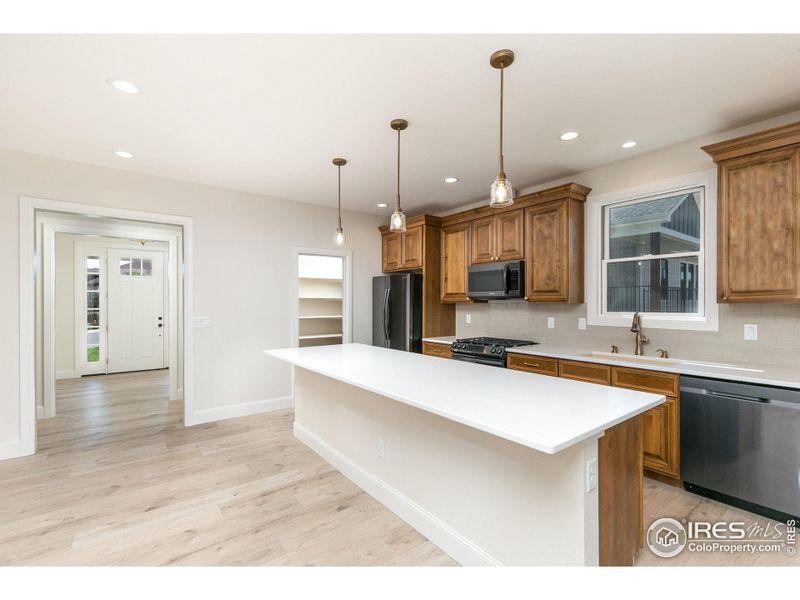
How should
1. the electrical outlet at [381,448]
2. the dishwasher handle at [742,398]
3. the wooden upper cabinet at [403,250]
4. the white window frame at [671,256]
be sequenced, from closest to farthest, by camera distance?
the dishwasher handle at [742,398] → the electrical outlet at [381,448] → the white window frame at [671,256] → the wooden upper cabinet at [403,250]

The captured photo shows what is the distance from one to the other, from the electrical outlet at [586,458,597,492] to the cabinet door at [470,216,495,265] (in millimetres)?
2957

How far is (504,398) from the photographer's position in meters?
1.71

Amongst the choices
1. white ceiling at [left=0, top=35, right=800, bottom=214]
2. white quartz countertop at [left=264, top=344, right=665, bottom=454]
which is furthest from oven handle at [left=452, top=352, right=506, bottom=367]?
white ceiling at [left=0, top=35, right=800, bottom=214]

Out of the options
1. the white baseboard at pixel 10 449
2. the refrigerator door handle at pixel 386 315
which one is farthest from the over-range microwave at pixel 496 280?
the white baseboard at pixel 10 449

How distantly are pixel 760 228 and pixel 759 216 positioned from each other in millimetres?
78

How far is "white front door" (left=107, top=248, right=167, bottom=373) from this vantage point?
22.2ft

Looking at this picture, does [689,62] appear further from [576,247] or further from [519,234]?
[519,234]

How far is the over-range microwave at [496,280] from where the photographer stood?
12.9 ft

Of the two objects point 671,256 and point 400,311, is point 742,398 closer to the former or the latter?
point 671,256

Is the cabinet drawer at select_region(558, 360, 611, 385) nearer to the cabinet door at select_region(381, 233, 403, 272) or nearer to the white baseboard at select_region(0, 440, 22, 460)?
the cabinet door at select_region(381, 233, 403, 272)

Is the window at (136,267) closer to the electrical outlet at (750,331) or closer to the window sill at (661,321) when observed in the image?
the window sill at (661,321)
